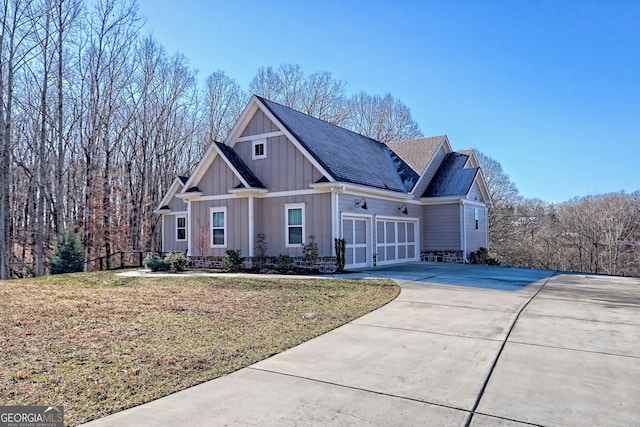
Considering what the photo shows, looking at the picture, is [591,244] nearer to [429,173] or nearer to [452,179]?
[452,179]

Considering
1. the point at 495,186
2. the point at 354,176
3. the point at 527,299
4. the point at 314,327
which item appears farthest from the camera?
the point at 495,186

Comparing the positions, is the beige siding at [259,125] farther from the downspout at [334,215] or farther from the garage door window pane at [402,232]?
the garage door window pane at [402,232]

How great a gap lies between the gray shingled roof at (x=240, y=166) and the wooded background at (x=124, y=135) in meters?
8.74

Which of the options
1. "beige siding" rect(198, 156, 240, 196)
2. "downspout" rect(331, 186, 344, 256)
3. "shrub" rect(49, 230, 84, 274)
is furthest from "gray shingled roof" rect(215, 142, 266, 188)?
"shrub" rect(49, 230, 84, 274)

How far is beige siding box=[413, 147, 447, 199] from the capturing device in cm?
2047

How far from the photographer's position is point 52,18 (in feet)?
70.0

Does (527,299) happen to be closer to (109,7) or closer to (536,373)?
(536,373)

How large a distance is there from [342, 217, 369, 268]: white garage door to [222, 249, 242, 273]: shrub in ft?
13.3

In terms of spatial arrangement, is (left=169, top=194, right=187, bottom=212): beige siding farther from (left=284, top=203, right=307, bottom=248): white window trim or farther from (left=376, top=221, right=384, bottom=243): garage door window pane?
(left=376, top=221, right=384, bottom=243): garage door window pane

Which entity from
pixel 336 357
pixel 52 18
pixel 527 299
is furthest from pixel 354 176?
pixel 52 18

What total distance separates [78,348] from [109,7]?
82.2 feet

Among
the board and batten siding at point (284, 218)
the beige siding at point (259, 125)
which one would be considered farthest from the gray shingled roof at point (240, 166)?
the beige siding at point (259, 125)

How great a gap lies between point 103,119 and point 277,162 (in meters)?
15.2

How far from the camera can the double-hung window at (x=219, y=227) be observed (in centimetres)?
1661
